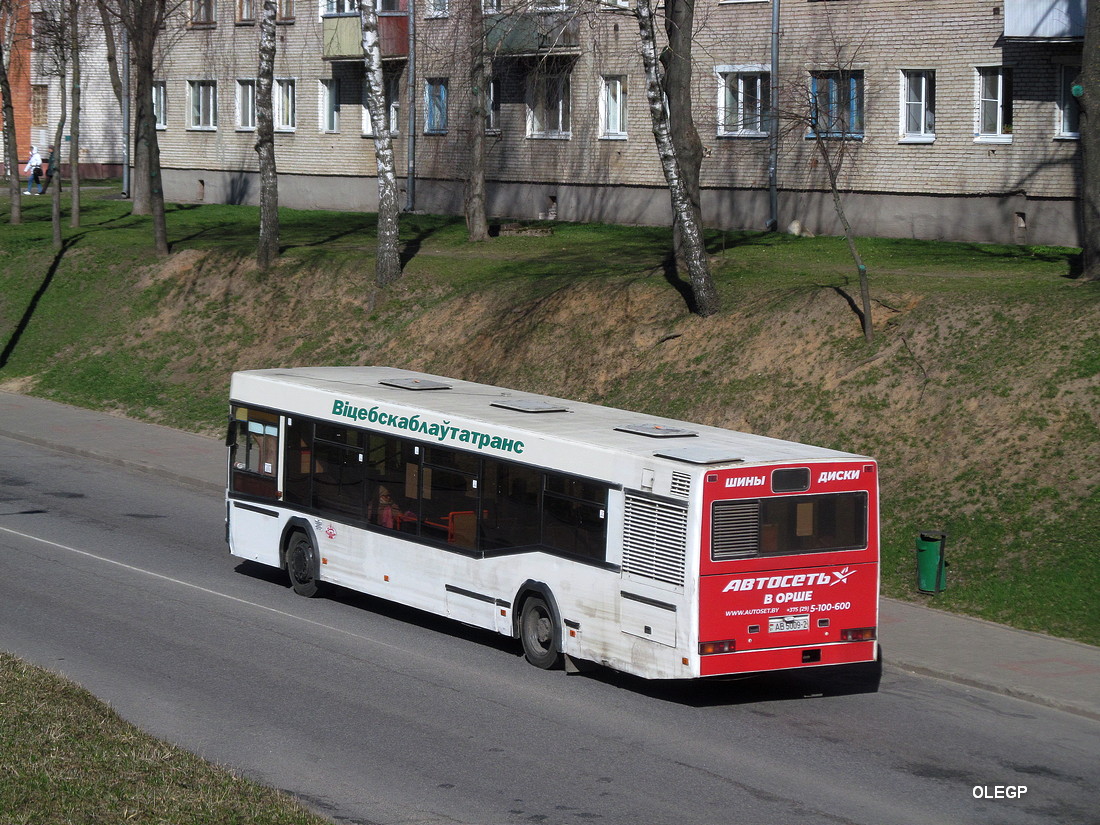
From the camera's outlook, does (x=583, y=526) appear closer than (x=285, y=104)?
Yes

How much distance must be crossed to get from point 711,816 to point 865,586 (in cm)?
396

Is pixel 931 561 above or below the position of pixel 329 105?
below

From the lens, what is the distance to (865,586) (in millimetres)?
12969

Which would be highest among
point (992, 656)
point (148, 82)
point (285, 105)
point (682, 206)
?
point (285, 105)

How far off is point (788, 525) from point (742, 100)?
2474cm

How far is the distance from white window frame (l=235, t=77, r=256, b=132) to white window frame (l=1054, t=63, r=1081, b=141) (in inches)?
1127

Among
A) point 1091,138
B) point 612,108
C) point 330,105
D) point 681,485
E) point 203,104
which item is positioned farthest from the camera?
point 203,104

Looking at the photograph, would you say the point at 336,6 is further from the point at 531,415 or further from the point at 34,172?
the point at 531,415

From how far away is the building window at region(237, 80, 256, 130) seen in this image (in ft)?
164

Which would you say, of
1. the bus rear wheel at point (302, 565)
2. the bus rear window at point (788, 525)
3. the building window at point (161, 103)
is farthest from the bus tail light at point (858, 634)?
the building window at point (161, 103)

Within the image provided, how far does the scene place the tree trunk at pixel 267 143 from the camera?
31.3 metres

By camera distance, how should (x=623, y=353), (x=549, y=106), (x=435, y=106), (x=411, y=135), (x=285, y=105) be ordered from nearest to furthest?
1. (x=623, y=353)
2. (x=549, y=106)
3. (x=411, y=135)
4. (x=435, y=106)
5. (x=285, y=105)

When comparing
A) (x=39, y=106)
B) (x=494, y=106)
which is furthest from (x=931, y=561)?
(x=39, y=106)

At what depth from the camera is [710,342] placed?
77.2 feet
